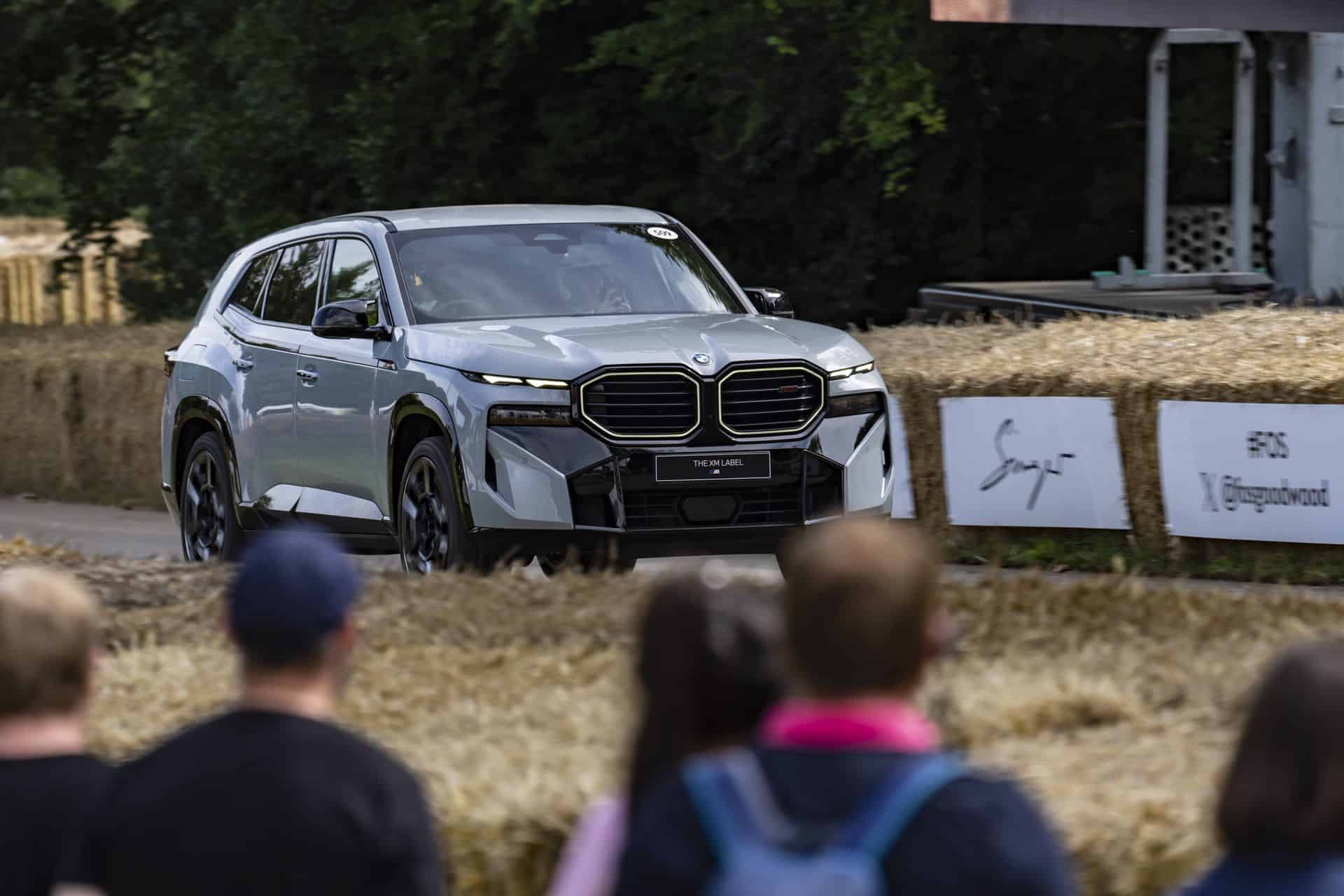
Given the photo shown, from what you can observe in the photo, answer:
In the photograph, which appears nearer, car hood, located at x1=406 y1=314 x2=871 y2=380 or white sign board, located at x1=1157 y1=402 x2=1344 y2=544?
car hood, located at x1=406 y1=314 x2=871 y2=380

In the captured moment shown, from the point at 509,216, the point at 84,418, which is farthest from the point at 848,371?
the point at 84,418

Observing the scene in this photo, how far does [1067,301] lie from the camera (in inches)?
733

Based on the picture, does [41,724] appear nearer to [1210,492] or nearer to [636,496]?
[636,496]

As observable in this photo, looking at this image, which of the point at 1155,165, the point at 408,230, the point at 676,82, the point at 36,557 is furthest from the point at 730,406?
the point at 676,82

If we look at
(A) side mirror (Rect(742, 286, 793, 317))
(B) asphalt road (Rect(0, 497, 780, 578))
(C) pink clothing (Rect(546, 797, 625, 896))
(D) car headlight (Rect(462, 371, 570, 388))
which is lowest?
(B) asphalt road (Rect(0, 497, 780, 578))

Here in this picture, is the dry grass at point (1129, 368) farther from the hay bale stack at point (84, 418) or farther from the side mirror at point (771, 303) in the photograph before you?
the hay bale stack at point (84, 418)

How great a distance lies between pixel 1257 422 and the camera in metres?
12.5

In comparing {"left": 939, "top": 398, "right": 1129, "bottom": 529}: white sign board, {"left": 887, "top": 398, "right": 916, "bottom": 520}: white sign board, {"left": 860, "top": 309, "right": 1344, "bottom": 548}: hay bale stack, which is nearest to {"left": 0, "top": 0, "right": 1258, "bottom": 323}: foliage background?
{"left": 860, "top": 309, "right": 1344, "bottom": 548}: hay bale stack

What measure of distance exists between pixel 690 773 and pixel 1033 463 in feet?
35.9

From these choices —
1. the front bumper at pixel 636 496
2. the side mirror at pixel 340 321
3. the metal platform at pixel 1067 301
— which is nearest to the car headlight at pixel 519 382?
the front bumper at pixel 636 496

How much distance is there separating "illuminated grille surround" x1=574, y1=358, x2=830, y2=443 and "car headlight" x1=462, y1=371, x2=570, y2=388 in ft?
0.30

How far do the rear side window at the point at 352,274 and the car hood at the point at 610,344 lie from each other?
720 mm

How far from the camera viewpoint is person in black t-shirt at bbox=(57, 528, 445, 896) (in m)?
3.29
